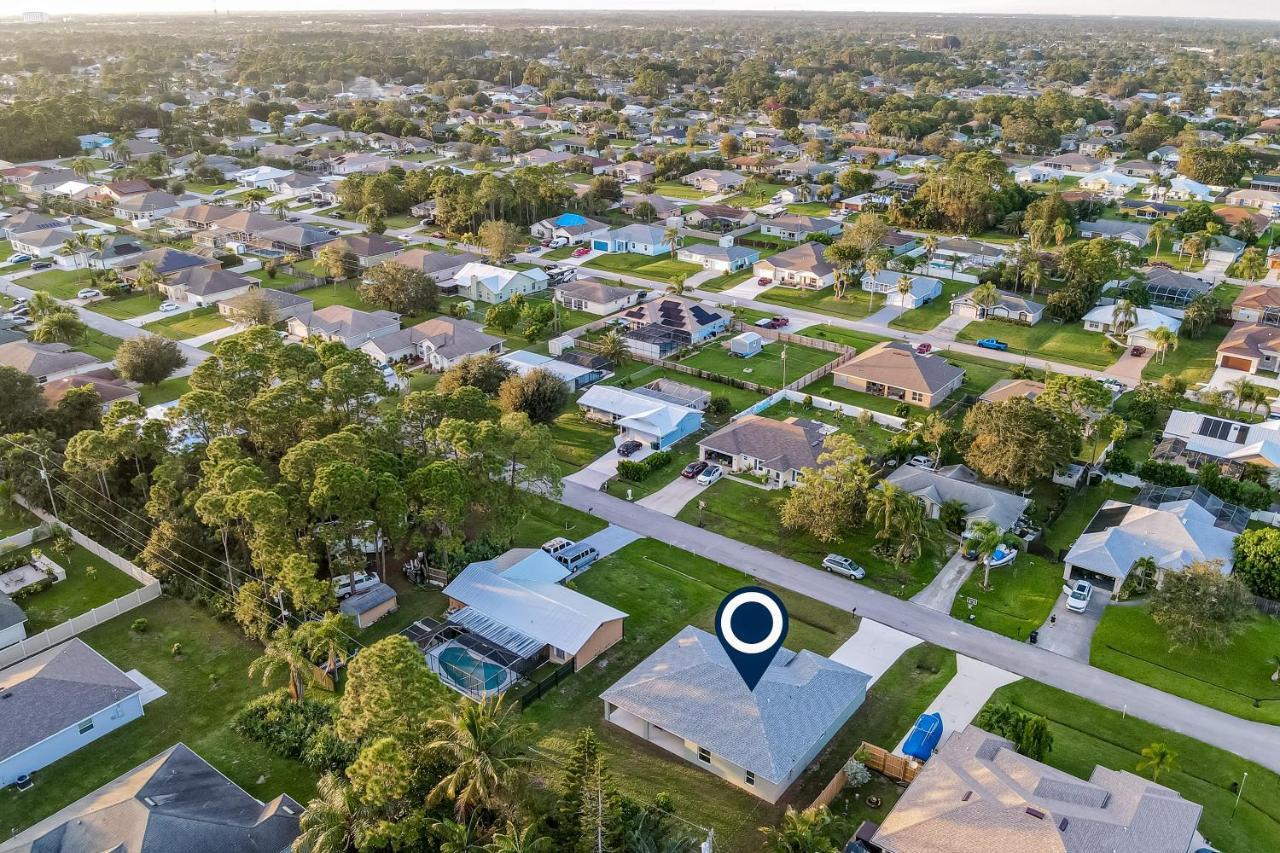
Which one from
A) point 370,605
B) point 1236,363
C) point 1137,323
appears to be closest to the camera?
point 370,605

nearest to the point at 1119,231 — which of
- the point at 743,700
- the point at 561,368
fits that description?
the point at 561,368

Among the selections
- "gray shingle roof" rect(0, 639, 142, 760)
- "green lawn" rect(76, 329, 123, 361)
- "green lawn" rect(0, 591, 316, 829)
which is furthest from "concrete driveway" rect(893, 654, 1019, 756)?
"green lawn" rect(76, 329, 123, 361)

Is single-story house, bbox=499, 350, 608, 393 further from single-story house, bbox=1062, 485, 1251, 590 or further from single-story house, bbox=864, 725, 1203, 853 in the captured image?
single-story house, bbox=864, 725, 1203, 853

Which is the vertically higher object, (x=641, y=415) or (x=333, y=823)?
(x=333, y=823)

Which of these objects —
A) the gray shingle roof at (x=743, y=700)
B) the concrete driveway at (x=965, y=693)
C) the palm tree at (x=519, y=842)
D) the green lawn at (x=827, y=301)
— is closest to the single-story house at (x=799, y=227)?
the green lawn at (x=827, y=301)

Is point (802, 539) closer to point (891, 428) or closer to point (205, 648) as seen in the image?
point (891, 428)

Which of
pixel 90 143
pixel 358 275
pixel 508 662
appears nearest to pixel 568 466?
pixel 508 662

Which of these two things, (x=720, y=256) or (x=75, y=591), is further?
(x=720, y=256)

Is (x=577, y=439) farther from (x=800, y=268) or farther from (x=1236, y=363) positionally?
(x=1236, y=363)

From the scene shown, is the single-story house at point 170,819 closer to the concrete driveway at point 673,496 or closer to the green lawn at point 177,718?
the green lawn at point 177,718
